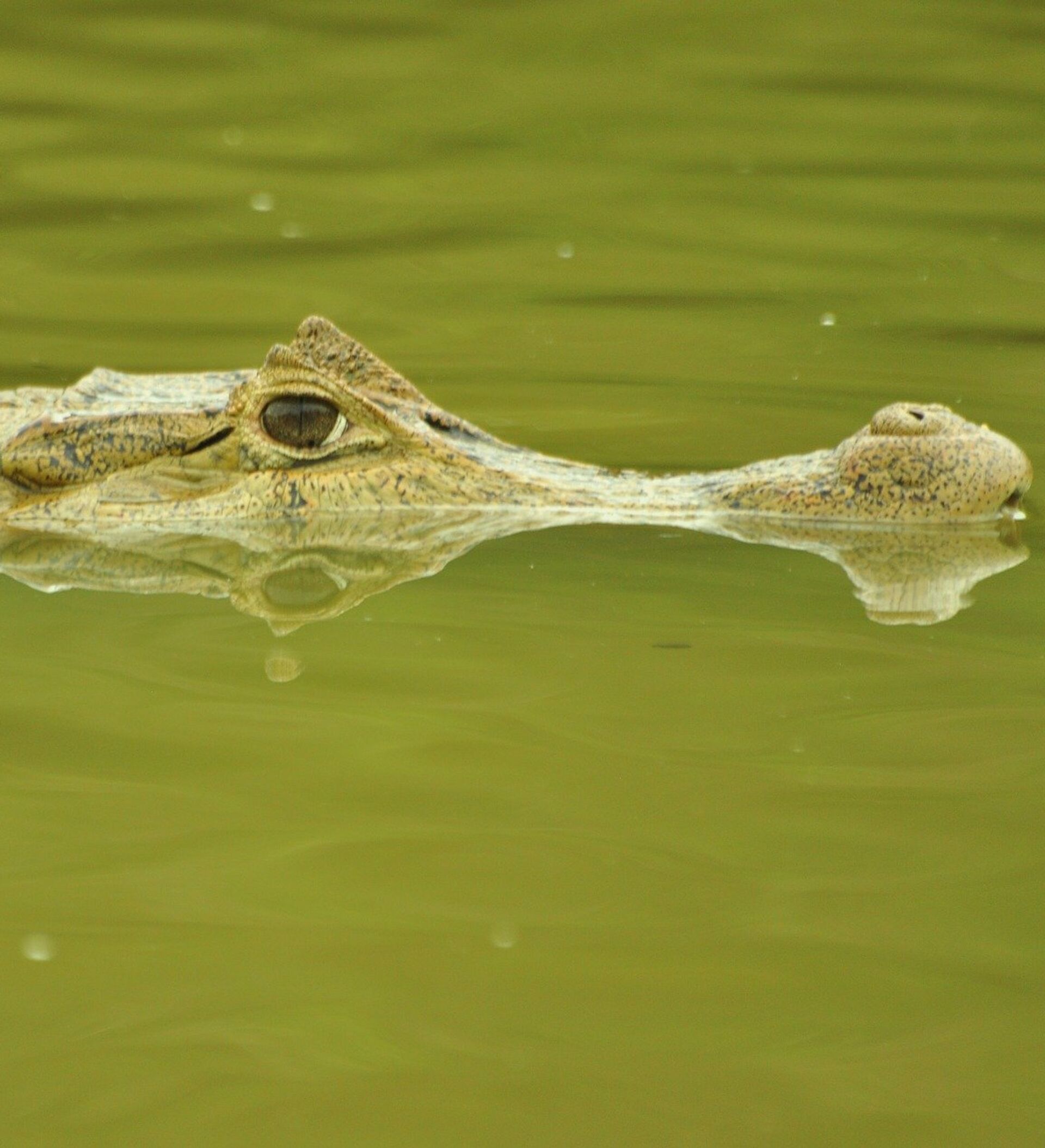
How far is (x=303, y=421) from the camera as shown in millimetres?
6141

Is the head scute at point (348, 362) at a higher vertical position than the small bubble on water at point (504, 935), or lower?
higher

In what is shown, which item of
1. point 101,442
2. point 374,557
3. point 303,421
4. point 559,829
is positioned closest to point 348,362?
point 303,421

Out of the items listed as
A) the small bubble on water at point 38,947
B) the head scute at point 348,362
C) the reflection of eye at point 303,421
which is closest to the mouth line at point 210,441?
the reflection of eye at point 303,421

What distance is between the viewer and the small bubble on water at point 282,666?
4.38 metres

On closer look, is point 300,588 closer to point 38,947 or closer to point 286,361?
point 286,361

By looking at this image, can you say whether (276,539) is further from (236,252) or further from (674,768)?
(236,252)

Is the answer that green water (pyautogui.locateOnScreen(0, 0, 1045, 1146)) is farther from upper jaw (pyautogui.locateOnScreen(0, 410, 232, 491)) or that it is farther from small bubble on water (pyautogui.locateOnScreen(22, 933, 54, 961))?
upper jaw (pyautogui.locateOnScreen(0, 410, 232, 491))

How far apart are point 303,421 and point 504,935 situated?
3.40 meters

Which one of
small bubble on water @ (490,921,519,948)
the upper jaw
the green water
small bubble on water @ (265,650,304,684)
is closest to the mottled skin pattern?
the upper jaw

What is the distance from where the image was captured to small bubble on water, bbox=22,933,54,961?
2885mm

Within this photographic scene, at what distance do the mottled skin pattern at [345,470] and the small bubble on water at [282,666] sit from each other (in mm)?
1595

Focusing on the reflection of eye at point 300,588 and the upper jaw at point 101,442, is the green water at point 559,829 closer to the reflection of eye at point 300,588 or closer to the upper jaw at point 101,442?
the reflection of eye at point 300,588

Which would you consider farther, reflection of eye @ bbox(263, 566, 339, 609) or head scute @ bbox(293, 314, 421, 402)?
head scute @ bbox(293, 314, 421, 402)

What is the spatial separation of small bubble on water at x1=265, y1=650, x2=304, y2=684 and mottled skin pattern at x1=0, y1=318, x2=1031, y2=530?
62.8 inches
